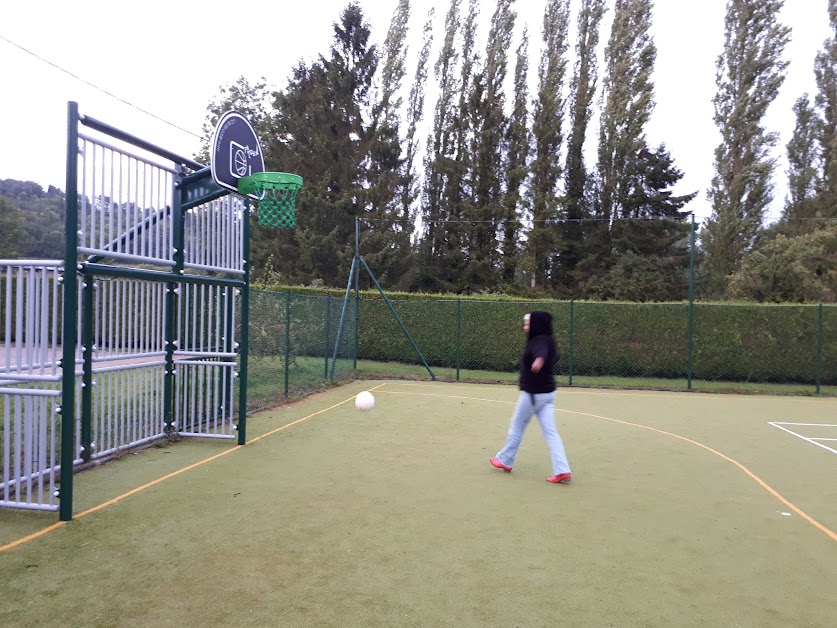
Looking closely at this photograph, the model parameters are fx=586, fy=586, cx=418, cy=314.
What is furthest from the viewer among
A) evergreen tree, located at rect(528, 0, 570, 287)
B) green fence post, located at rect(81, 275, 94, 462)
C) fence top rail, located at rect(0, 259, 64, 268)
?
evergreen tree, located at rect(528, 0, 570, 287)

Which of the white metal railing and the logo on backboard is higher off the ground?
the logo on backboard

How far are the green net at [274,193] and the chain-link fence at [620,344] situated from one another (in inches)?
260

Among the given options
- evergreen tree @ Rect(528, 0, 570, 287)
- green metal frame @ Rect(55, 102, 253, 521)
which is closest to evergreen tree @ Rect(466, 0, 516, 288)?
evergreen tree @ Rect(528, 0, 570, 287)

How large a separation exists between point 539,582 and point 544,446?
13.6ft

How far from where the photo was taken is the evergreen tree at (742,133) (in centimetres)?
2538

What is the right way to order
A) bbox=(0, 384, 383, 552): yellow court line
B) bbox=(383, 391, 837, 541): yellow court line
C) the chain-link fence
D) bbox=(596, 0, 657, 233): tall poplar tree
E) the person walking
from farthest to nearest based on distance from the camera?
bbox=(596, 0, 657, 233): tall poplar tree, the chain-link fence, the person walking, bbox=(383, 391, 837, 541): yellow court line, bbox=(0, 384, 383, 552): yellow court line

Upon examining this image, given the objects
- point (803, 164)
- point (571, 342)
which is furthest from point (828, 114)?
point (571, 342)

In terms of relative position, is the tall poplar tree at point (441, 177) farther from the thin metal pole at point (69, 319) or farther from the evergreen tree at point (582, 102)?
the thin metal pole at point (69, 319)

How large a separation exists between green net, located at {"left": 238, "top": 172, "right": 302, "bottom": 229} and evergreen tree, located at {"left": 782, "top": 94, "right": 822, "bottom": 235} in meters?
27.5

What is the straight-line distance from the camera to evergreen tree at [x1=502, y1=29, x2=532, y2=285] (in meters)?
28.9

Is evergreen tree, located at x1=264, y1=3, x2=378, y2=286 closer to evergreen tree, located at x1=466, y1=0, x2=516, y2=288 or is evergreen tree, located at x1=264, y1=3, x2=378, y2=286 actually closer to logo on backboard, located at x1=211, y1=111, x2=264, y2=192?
evergreen tree, located at x1=466, y1=0, x2=516, y2=288

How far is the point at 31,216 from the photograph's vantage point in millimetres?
11742

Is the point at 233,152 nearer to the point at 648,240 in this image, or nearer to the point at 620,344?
the point at 620,344

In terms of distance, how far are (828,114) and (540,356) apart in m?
29.1
